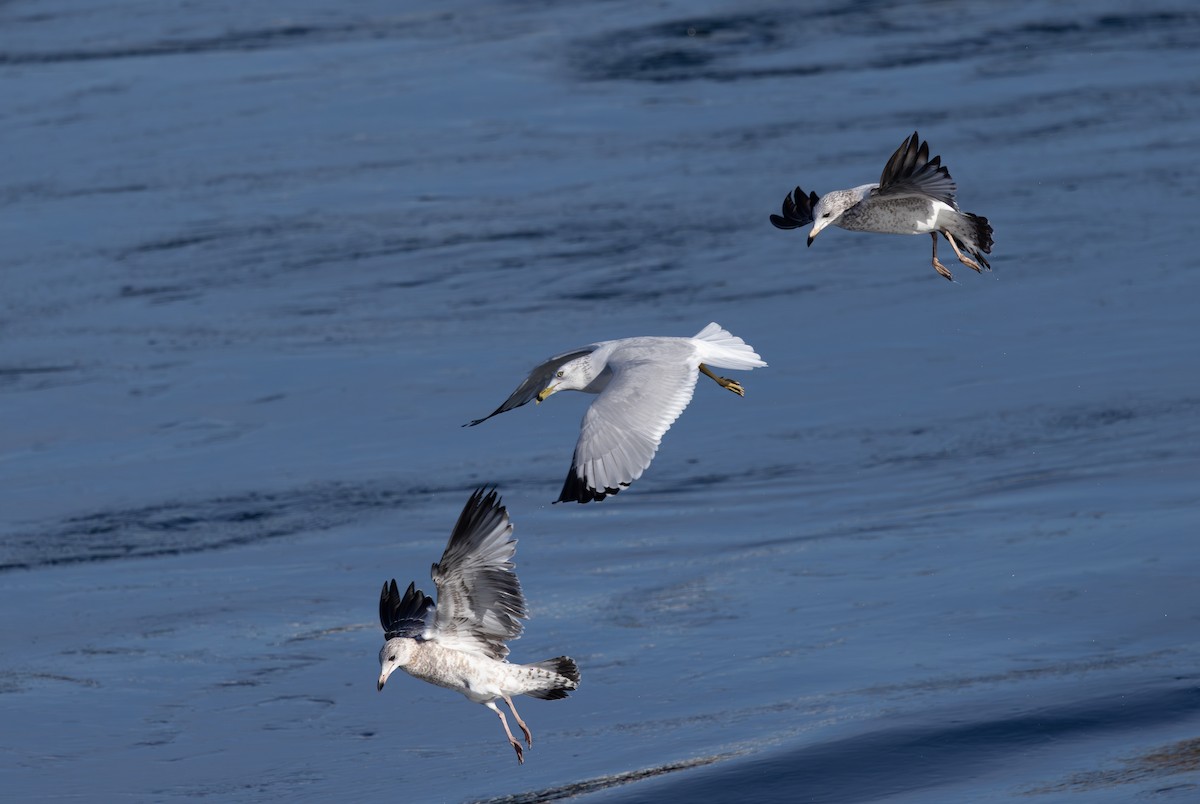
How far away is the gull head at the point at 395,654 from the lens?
8367 mm

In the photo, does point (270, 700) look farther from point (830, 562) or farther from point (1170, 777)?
point (1170, 777)

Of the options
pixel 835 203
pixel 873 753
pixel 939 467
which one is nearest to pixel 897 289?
pixel 939 467

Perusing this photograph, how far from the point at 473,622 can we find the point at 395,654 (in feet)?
1.21

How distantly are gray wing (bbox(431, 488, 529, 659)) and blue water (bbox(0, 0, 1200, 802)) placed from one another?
2.83 m

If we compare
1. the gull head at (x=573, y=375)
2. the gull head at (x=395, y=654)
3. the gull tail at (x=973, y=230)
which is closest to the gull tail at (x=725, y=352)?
the gull head at (x=573, y=375)

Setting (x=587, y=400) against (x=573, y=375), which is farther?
(x=587, y=400)

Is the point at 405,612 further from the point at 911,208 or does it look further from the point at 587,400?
the point at 587,400

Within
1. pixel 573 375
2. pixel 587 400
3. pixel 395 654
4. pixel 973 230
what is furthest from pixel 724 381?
pixel 587 400

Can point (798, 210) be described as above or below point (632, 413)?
above

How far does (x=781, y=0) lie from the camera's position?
26.8 metres

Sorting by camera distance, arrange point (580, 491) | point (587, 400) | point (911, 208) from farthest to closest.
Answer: point (587, 400) → point (911, 208) → point (580, 491)

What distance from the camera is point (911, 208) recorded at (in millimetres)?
9016

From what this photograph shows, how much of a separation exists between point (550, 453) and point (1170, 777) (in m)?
6.82

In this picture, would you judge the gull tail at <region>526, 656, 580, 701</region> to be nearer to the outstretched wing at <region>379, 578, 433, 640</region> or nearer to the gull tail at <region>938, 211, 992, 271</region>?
the outstretched wing at <region>379, 578, 433, 640</region>
